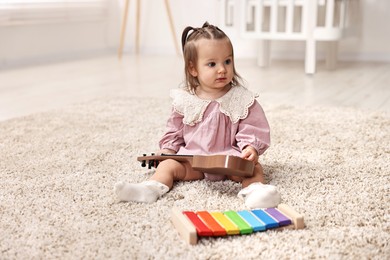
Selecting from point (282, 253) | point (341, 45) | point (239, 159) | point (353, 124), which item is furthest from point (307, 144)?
point (341, 45)

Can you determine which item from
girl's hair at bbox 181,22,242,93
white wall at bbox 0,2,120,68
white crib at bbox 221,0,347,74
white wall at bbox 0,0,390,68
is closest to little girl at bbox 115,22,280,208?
girl's hair at bbox 181,22,242,93

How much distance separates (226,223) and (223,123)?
367 millimetres

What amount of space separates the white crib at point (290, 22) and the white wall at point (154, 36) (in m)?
0.13

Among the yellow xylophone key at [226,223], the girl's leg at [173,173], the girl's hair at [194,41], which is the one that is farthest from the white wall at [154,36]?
the yellow xylophone key at [226,223]

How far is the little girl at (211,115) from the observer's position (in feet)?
3.93

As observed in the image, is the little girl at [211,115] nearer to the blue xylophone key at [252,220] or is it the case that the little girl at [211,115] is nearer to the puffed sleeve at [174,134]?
the puffed sleeve at [174,134]

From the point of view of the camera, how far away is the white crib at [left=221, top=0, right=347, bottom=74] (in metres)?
2.88

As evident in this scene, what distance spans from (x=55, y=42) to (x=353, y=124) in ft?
8.80

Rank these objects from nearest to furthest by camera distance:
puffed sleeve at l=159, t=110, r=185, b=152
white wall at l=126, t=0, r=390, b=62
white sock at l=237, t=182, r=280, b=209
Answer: white sock at l=237, t=182, r=280, b=209 < puffed sleeve at l=159, t=110, r=185, b=152 < white wall at l=126, t=0, r=390, b=62

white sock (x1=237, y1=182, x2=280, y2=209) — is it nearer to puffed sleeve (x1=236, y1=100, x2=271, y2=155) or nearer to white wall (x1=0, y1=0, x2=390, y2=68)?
puffed sleeve (x1=236, y1=100, x2=271, y2=155)

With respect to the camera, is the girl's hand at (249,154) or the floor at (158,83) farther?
the floor at (158,83)

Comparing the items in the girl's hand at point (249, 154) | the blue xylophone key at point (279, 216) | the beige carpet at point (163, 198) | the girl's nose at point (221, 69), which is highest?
the girl's nose at point (221, 69)

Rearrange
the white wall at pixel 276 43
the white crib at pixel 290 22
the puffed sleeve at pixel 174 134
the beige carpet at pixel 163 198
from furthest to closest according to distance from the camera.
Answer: the white wall at pixel 276 43
the white crib at pixel 290 22
the puffed sleeve at pixel 174 134
the beige carpet at pixel 163 198

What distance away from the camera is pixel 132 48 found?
4379 millimetres
